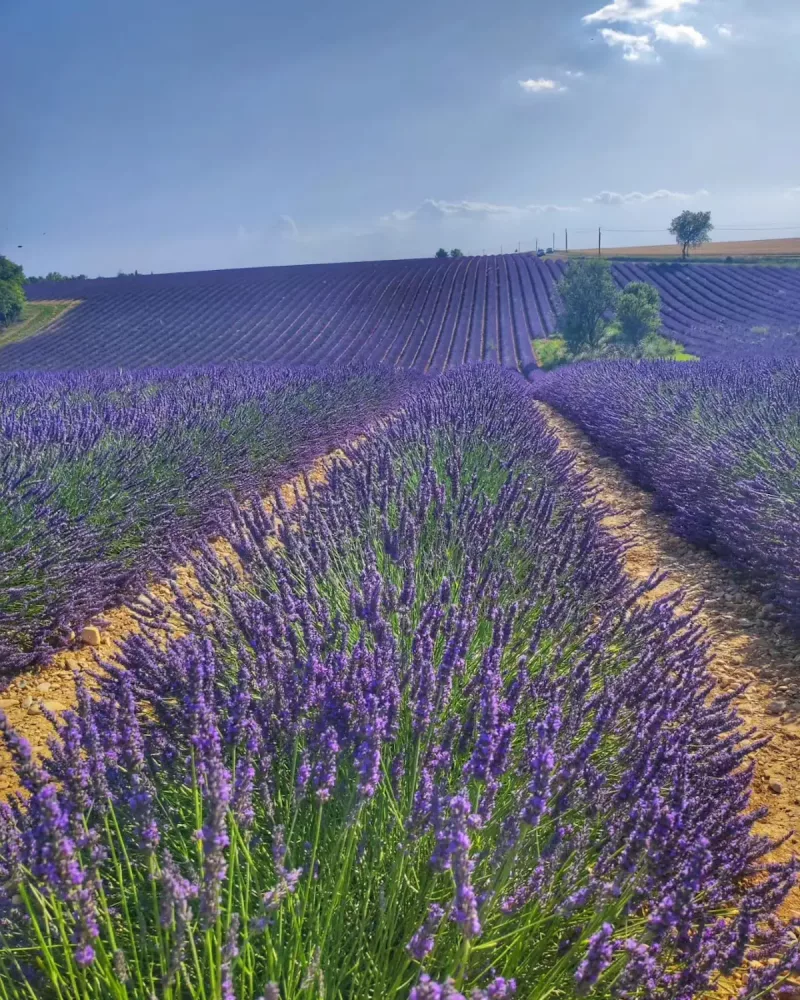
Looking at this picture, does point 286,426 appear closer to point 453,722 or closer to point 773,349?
point 453,722

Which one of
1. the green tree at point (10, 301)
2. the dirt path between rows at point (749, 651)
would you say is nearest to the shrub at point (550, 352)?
the dirt path between rows at point (749, 651)

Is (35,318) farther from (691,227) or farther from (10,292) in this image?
(691,227)

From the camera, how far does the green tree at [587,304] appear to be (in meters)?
21.4

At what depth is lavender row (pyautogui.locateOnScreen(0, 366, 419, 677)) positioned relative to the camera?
130 inches

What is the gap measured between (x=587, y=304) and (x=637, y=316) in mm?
1530

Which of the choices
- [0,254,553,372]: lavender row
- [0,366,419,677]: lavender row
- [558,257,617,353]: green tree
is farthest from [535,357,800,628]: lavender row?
[0,254,553,372]: lavender row

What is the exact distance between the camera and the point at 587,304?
2138 cm

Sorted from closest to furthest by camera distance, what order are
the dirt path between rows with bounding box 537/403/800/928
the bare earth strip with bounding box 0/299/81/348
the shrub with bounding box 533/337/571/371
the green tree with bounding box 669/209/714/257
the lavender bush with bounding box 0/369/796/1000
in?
the lavender bush with bounding box 0/369/796/1000, the dirt path between rows with bounding box 537/403/800/928, the shrub with bounding box 533/337/571/371, the bare earth strip with bounding box 0/299/81/348, the green tree with bounding box 669/209/714/257

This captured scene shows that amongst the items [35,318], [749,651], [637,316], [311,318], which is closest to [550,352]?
[637,316]

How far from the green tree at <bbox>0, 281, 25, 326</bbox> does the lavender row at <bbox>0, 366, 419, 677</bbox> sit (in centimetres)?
2408

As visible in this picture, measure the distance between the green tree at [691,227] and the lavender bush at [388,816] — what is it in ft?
137

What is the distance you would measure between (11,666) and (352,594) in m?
1.90

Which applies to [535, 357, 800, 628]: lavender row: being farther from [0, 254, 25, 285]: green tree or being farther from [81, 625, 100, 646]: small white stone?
[0, 254, 25, 285]: green tree

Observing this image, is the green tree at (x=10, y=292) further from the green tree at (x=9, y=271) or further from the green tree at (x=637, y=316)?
the green tree at (x=637, y=316)
